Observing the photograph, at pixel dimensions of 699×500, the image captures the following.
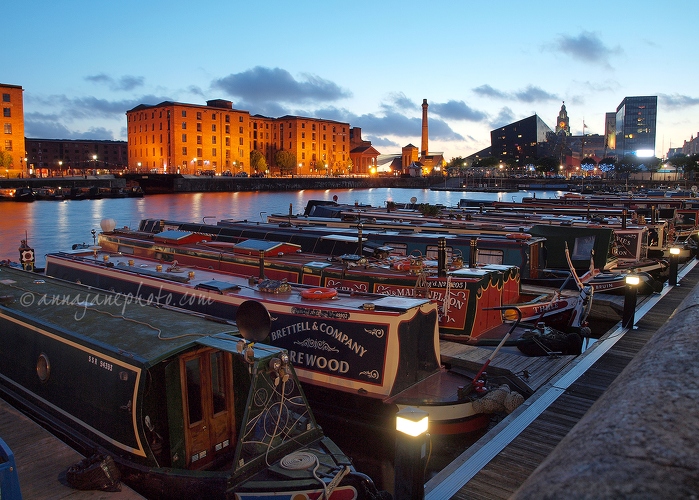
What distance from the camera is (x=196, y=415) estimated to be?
26.9 ft

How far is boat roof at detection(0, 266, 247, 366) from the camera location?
28.6 ft

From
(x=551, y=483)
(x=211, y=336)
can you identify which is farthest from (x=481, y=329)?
(x=551, y=483)

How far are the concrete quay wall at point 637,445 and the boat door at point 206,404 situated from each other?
720 cm

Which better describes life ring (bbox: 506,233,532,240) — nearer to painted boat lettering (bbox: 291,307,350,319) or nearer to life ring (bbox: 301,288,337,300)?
life ring (bbox: 301,288,337,300)

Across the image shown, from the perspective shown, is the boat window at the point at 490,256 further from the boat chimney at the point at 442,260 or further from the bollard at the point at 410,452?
the bollard at the point at 410,452

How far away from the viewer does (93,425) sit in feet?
30.6

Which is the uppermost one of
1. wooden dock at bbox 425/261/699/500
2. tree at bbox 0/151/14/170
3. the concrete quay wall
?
tree at bbox 0/151/14/170

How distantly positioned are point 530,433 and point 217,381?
5.51 m

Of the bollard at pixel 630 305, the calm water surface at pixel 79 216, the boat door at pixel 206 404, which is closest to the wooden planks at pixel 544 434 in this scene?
the bollard at pixel 630 305

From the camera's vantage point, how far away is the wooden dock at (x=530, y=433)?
8.16 meters

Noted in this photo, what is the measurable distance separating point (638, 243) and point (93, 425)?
90.1ft

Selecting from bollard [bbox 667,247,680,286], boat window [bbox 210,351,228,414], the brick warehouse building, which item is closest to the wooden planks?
boat window [bbox 210,351,228,414]

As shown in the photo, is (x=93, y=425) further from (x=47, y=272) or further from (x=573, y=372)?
(x=47, y=272)

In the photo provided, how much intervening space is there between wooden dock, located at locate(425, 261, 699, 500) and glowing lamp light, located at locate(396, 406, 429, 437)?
140 cm
